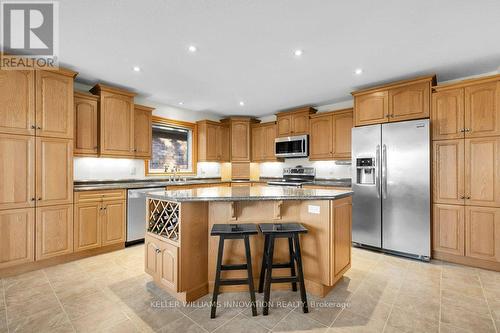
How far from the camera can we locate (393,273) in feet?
9.41

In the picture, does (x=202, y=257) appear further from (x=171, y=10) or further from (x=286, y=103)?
(x=286, y=103)

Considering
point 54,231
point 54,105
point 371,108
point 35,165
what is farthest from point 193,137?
point 371,108

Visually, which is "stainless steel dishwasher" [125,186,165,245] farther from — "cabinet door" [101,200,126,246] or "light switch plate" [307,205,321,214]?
"light switch plate" [307,205,321,214]

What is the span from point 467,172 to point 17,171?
5548mm

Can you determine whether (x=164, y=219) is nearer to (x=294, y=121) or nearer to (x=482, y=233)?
(x=294, y=121)

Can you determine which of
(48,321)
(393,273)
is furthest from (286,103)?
(48,321)

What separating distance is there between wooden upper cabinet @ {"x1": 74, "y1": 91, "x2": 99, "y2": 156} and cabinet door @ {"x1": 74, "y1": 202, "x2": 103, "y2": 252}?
0.83 metres

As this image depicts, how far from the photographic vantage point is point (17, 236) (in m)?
2.83

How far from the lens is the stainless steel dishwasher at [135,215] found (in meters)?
3.82

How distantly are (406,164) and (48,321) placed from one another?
4.25 meters

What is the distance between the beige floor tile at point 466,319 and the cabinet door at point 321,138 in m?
2.95

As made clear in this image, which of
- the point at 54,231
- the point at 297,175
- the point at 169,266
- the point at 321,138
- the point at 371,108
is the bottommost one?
the point at 169,266

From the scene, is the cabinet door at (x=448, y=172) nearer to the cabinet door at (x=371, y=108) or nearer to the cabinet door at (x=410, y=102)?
the cabinet door at (x=410, y=102)

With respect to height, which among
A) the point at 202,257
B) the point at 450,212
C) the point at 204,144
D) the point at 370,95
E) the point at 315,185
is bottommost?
the point at 202,257
